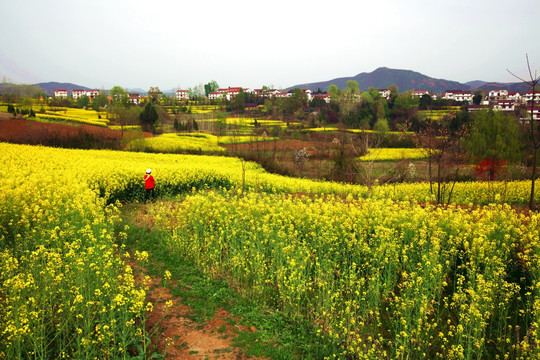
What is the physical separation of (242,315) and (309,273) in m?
1.50

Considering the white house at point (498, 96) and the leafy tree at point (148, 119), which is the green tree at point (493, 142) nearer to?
the leafy tree at point (148, 119)

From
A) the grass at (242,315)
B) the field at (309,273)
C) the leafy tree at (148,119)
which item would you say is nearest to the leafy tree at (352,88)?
the leafy tree at (148,119)

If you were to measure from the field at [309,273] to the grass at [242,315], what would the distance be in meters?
0.20

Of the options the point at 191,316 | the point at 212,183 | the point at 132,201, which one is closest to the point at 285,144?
the point at 212,183

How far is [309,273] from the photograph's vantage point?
655 cm

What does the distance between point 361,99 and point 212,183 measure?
80357 mm

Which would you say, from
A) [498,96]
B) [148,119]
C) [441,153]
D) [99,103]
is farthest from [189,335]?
[498,96]

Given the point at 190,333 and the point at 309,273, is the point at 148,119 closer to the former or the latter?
the point at 309,273

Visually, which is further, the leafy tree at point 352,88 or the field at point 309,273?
the leafy tree at point 352,88

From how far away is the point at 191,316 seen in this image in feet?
19.6

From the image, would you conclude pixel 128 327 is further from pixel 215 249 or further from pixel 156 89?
pixel 156 89

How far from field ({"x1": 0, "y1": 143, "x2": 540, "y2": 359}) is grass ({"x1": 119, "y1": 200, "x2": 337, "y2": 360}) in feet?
0.64

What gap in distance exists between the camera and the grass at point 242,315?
507 cm

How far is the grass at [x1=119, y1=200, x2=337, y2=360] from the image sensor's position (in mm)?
5074
